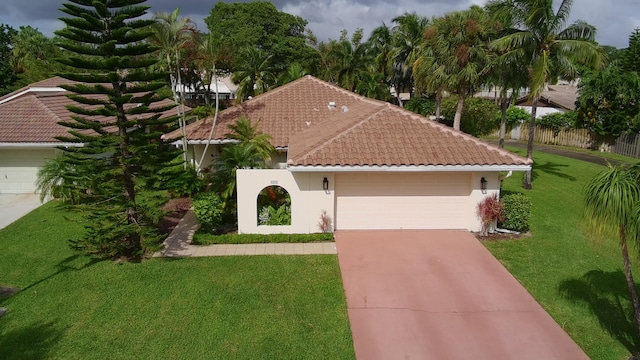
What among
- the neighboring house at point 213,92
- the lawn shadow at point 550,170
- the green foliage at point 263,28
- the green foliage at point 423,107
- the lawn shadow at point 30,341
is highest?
the green foliage at point 263,28

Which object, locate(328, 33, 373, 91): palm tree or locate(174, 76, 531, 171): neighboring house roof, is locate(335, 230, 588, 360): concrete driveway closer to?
locate(174, 76, 531, 171): neighboring house roof

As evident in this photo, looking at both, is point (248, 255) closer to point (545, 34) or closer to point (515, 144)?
point (545, 34)

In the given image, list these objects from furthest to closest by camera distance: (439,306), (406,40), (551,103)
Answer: (551,103) → (406,40) → (439,306)

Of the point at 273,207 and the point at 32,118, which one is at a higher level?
the point at 32,118

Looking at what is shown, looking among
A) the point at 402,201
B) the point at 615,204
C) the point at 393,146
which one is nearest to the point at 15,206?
the point at 393,146

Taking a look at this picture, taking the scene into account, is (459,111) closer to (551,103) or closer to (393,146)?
(393,146)

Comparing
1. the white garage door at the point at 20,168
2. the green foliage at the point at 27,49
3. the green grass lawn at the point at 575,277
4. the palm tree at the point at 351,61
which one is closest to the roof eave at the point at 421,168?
the green grass lawn at the point at 575,277

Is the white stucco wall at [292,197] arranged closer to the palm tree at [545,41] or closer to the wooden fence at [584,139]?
the palm tree at [545,41]
